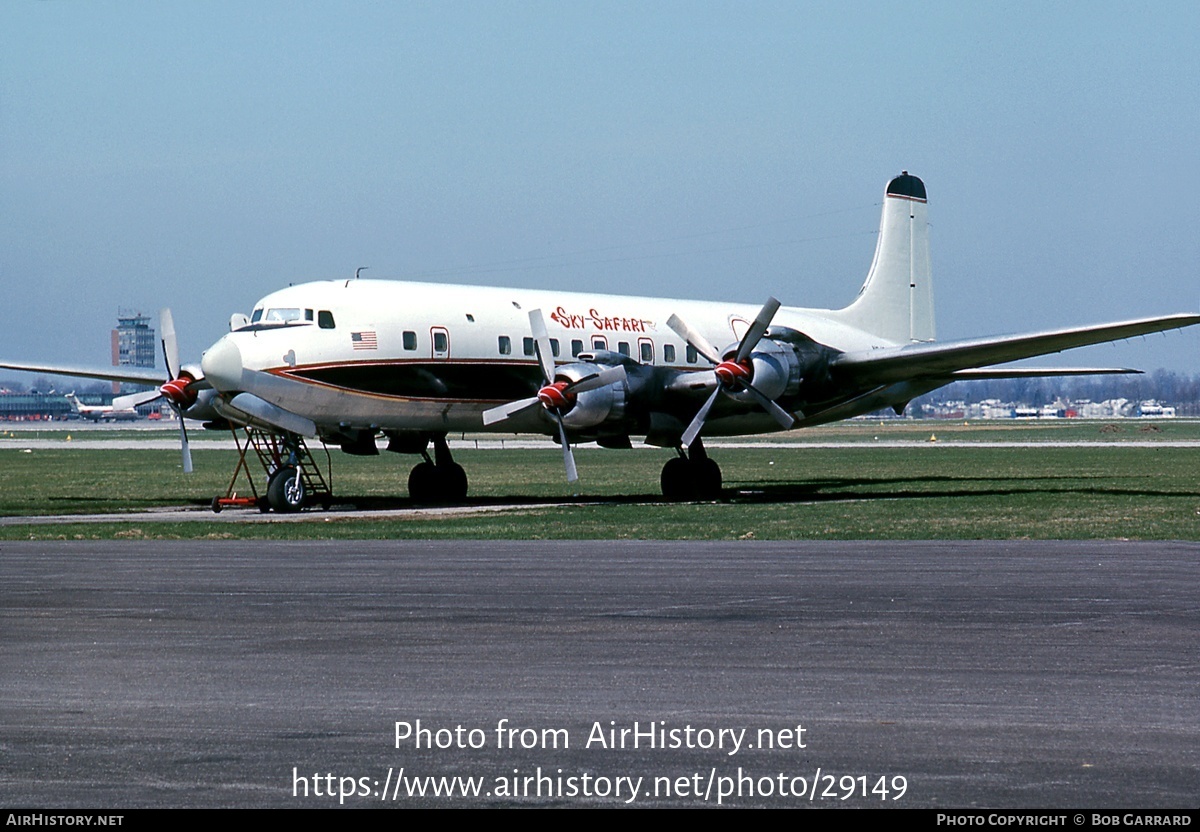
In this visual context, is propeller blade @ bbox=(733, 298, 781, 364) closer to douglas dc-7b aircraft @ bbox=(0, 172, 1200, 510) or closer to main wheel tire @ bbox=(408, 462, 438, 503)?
douglas dc-7b aircraft @ bbox=(0, 172, 1200, 510)

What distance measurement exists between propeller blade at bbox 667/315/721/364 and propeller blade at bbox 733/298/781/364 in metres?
1.01

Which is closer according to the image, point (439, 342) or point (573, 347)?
point (439, 342)

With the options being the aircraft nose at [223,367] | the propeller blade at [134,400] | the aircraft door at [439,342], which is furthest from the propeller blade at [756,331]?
the propeller blade at [134,400]

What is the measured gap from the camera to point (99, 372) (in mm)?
38469

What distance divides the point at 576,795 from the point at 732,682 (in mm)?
3306

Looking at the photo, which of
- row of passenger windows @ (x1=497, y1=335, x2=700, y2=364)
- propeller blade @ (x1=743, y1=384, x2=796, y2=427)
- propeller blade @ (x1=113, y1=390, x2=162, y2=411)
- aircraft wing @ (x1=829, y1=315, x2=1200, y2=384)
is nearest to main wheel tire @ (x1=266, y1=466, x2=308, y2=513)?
propeller blade @ (x1=113, y1=390, x2=162, y2=411)

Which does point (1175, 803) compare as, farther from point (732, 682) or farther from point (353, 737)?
point (353, 737)

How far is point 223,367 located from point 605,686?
20711 millimetres

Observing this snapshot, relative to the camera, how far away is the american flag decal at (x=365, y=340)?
3112 cm

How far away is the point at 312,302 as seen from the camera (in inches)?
1229

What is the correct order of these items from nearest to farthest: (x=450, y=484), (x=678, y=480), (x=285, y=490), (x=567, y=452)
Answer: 1. (x=285, y=490)
2. (x=567, y=452)
3. (x=678, y=480)
4. (x=450, y=484)

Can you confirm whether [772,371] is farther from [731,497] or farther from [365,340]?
[365,340]

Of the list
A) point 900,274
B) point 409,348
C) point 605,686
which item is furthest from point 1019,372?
point 605,686

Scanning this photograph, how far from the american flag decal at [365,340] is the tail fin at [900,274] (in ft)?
52.7
